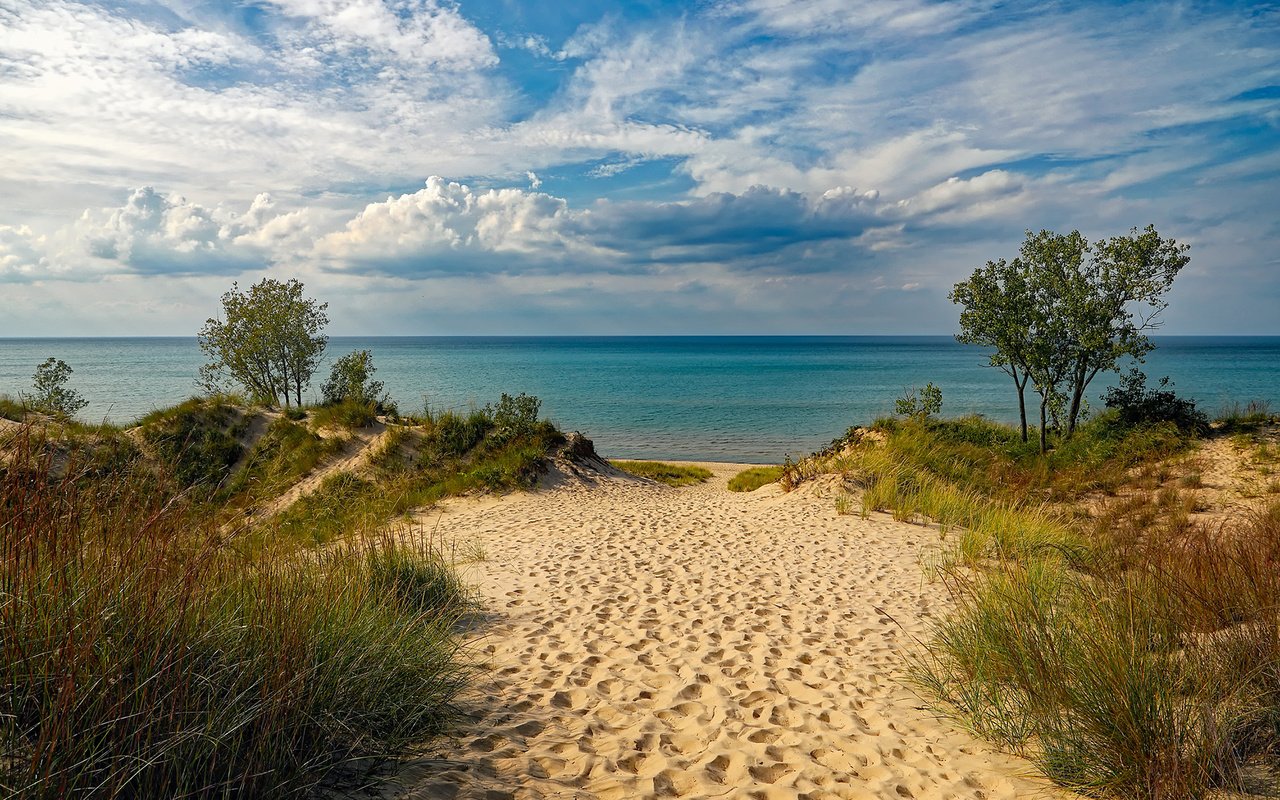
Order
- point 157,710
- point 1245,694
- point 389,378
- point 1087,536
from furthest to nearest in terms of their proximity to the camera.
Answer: point 389,378 → point 1087,536 → point 1245,694 → point 157,710

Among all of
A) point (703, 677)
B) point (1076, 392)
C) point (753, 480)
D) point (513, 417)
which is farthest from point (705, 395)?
point (703, 677)

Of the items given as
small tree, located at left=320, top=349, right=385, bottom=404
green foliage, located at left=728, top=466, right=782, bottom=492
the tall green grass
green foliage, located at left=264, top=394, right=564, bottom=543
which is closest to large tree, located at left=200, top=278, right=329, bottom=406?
small tree, located at left=320, top=349, right=385, bottom=404

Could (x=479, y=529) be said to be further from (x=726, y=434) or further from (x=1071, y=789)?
(x=726, y=434)

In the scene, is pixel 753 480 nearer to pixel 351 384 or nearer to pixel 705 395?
pixel 351 384

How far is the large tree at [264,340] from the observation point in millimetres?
26359

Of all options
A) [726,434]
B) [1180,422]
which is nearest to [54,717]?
[1180,422]

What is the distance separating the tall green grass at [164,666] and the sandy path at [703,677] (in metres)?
0.64

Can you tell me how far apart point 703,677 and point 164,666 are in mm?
4348

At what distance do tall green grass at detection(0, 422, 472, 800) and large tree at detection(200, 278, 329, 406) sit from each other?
24.7 meters

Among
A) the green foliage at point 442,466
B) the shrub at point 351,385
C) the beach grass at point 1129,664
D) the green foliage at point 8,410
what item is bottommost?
the green foliage at point 442,466

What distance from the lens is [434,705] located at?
4.54 metres

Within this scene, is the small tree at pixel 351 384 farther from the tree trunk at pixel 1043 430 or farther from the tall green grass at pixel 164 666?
the tree trunk at pixel 1043 430

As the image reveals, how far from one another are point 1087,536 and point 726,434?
1229 inches

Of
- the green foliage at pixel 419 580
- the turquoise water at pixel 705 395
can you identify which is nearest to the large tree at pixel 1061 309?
the turquoise water at pixel 705 395
